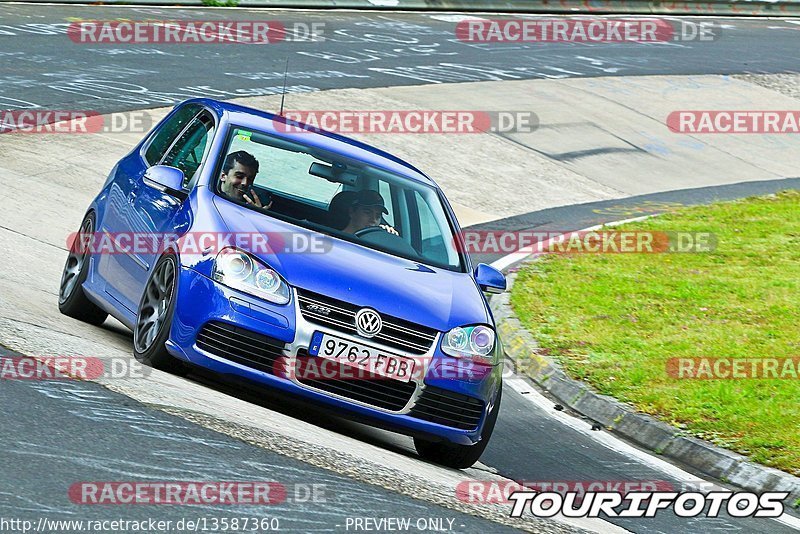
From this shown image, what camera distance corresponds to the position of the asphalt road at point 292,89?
5641 millimetres

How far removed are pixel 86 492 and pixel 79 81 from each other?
573 inches

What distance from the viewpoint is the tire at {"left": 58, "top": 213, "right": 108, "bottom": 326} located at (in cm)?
892

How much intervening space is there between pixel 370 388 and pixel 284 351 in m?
0.49

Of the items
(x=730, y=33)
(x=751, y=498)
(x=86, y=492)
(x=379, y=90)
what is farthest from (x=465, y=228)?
(x=730, y=33)

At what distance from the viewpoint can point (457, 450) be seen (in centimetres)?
751

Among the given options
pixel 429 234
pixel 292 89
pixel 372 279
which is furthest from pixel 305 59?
pixel 372 279

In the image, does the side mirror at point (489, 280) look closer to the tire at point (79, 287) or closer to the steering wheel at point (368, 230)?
the steering wheel at point (368, 230)

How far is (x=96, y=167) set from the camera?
1515cm

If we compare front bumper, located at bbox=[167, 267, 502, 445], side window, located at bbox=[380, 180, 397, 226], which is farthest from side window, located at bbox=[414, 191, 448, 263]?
front bumper, located at bbox=[167, 267, 502, 445]

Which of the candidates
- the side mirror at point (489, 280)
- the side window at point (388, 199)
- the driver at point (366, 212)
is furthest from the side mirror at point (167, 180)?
the side mirror at point (489, 280)

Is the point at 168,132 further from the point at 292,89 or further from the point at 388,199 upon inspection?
the point at 292,89

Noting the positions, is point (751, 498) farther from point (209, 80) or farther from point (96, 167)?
point (209, 80)

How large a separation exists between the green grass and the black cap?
2.55 metres

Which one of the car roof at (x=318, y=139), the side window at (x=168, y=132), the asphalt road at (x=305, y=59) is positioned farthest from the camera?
the asphalt road at (x=305, y=59)
